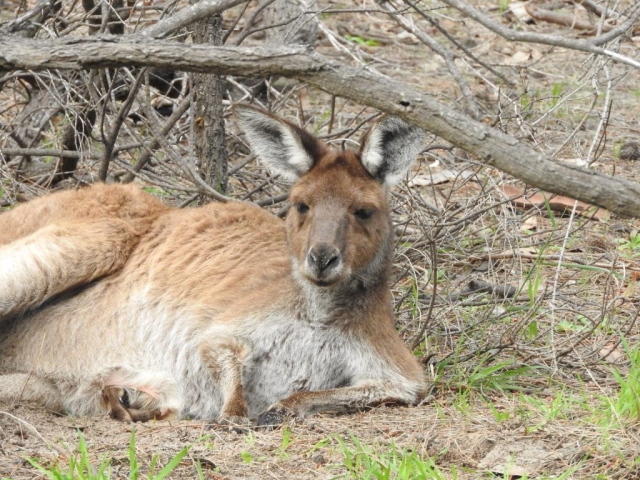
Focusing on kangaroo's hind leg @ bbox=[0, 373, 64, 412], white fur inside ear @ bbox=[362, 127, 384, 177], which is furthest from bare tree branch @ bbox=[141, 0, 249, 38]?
kangaroo's hind leg @ bbox=[0, 373, 64, 412]

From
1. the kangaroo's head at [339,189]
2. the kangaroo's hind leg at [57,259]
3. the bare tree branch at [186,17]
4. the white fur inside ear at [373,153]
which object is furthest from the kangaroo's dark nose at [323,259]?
the kangaroo's hind leg at [57,259]

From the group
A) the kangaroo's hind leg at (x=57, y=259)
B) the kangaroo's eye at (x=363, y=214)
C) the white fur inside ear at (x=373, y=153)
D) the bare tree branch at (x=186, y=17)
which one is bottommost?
the kangaroo's hind leg at (x=57, y=259)

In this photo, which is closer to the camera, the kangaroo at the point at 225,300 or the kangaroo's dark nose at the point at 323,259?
the kangaroo's dark nose at the point at 323,259

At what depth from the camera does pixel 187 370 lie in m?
4.93

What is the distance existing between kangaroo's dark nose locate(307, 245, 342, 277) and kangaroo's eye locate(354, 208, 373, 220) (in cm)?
32

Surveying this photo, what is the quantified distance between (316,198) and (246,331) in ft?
2.50

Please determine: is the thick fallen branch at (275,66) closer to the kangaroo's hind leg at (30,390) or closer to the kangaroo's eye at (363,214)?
the kangaroo's eye at (363,214)

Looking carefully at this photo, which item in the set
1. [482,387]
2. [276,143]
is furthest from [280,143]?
[482,387]

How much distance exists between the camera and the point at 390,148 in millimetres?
4785

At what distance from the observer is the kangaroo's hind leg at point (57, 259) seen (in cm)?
508

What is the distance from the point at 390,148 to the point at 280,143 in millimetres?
595

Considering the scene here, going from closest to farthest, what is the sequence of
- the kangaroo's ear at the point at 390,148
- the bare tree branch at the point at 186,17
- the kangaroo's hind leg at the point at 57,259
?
the bare tree branch at the point at 186,17
the kangaroo's ear at the point at 390,148
the kangaroo's hind leg at the point at 57,259

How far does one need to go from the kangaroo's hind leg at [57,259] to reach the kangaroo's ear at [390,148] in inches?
61.6

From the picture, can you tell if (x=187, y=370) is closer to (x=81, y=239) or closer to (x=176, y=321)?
(x=176, y=321)
